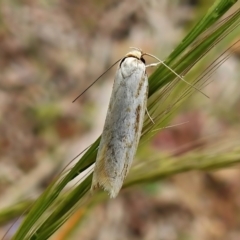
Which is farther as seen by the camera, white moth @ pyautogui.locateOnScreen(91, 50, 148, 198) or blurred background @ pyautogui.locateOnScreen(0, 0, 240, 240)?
blurred background @ pyautogui.locateOnScreen(0, 0, 240, 240)

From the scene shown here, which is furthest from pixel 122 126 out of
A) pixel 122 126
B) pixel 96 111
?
pixel 96 111

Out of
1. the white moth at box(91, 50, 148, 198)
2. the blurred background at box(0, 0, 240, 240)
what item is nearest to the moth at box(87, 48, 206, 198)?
the white moth at box(91, 50, 148, 198)

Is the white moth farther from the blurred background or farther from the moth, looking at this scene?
the blurred background

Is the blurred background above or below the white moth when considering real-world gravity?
above

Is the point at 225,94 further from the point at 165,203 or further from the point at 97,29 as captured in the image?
the point at 97,29

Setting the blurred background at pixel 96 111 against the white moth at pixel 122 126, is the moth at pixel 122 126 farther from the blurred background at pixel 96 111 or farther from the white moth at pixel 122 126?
the blurred background at pixel 96 111

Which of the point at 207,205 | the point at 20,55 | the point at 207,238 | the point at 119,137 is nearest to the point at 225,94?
the point at 207,205
